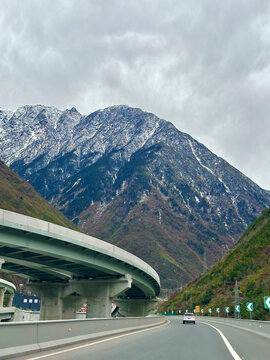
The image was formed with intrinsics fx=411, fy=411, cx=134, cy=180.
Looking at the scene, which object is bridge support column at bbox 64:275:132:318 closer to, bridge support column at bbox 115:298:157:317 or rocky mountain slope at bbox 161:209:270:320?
bridge support column at bbox 115:298:157:317

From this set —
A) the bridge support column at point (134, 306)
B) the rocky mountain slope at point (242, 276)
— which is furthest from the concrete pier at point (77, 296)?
the rocky mountain slope at point (242, 276)

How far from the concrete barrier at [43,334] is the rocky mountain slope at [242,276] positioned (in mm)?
66805

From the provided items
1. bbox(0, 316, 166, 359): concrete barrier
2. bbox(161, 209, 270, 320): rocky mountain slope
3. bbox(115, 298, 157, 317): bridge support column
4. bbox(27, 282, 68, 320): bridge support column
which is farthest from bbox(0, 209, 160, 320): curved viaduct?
bbox(161, 209, 270, 320): rocky mountain slope

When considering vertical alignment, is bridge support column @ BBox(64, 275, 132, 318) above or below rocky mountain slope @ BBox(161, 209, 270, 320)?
below

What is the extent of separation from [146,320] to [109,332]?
15135 mm

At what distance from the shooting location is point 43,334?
12.9 meters

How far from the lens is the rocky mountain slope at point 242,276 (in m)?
94.2

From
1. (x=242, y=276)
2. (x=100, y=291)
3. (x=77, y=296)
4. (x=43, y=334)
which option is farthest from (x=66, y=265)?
(x=242, y=276)

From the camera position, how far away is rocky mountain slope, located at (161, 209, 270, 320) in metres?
94.2

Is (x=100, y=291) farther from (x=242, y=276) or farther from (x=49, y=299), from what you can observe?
(x=242, y=276)

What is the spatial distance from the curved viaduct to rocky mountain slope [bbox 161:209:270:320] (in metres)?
39.8

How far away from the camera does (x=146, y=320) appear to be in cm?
3612

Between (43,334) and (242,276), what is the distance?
104 metres

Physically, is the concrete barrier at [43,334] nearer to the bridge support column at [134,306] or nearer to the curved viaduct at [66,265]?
the curved viaduct at [66,265]
